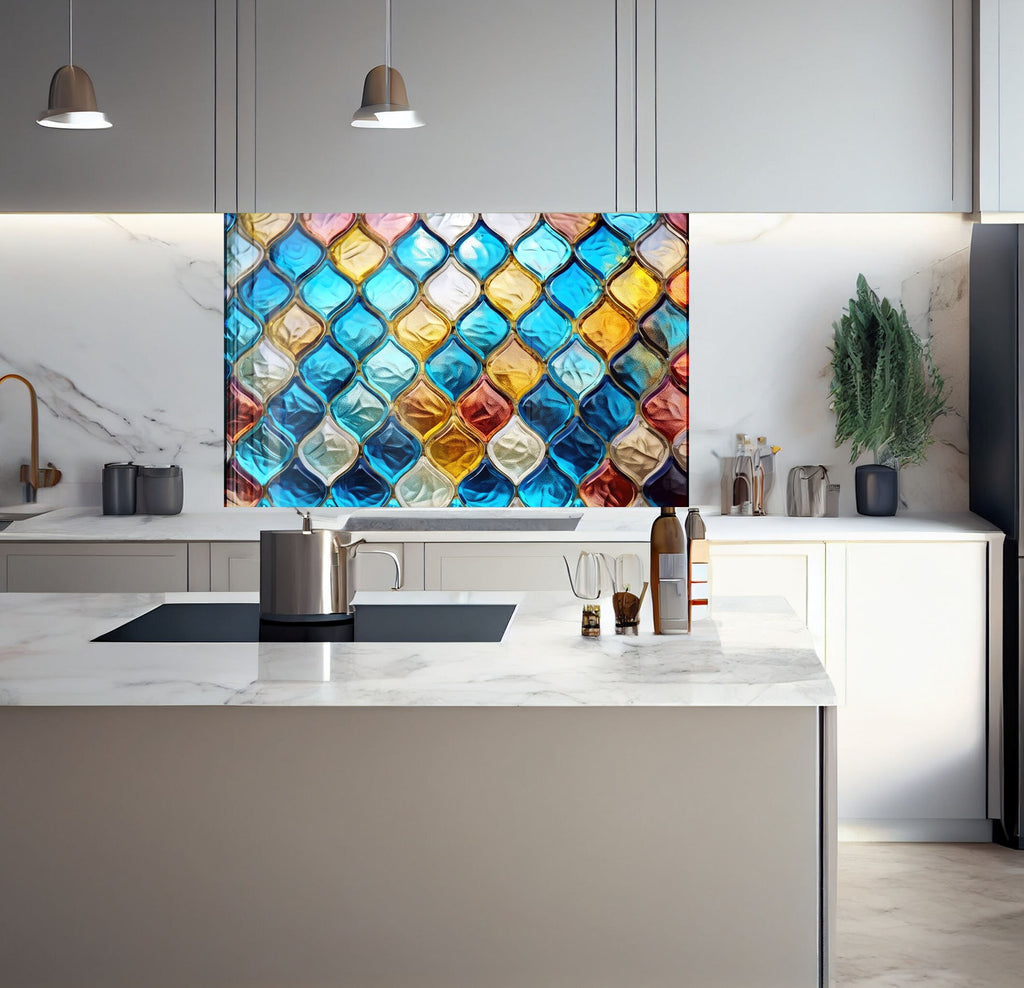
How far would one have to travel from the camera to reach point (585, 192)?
3850 millimetres

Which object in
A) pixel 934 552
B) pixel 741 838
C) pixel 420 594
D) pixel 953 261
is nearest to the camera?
pixel 741 838

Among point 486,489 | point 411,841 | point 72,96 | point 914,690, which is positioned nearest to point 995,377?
point 914,690

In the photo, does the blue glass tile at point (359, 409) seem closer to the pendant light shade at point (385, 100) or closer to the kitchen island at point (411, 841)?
the pendant light shade at point (385, 100)

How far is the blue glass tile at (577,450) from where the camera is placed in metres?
4.34

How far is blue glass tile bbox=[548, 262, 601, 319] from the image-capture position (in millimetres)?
4285

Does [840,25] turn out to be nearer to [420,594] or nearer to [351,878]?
[420,594]

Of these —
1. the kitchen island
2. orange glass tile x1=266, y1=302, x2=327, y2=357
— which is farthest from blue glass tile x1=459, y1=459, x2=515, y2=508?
the kitchen island

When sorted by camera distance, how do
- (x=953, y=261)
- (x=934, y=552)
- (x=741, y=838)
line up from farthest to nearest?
(x=953, y=261)
(x=934, y=552)
(x=741, y=838)

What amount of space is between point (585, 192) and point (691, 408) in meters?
0.90

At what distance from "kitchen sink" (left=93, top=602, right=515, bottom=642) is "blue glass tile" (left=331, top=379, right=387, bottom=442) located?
179cm

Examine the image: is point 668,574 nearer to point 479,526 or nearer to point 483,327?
point 479,526

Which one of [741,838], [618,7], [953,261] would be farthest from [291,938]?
[953,261]

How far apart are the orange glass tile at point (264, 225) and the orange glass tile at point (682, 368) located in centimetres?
147

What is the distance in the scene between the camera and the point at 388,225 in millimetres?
4297
